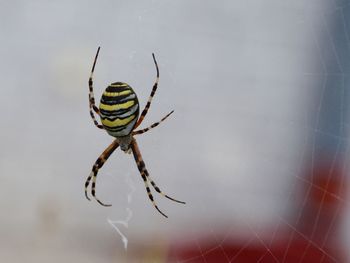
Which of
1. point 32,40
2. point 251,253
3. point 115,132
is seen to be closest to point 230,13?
point 251,253

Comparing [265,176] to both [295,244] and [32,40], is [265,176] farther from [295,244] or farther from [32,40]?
[32,40]

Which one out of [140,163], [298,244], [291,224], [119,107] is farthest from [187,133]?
[119,107]

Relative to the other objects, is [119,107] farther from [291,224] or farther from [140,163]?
[291,224]

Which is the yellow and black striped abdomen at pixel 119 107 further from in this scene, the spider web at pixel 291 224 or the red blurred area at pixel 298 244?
the red blurred area at pixel 298 244

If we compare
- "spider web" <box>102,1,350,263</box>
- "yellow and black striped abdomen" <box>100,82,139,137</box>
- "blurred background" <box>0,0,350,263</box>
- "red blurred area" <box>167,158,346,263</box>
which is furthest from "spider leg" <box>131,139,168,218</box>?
"red blurred area" <box>167,158,346,263</box>

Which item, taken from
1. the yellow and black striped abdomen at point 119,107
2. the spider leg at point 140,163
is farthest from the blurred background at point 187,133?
the yellow and black striped abdomen at point 119,107

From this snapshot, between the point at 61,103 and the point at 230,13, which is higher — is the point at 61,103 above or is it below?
below

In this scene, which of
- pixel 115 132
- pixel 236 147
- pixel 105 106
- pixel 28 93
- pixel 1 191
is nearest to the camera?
pixel 105 106
